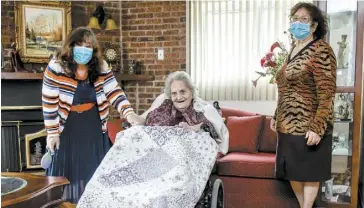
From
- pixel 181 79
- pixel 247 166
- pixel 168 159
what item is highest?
pixel 181 79

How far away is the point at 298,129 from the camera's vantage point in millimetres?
2330

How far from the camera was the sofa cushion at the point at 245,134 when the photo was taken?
337 cm

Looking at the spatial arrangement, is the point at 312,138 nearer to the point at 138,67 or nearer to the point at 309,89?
the point at 309,89

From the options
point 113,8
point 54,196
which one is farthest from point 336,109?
point 113,8

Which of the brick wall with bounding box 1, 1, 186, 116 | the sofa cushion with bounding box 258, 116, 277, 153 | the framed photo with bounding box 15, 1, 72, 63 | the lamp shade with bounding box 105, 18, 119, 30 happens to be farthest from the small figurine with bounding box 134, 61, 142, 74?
the sofa cushion with bounding box 258, 116, 277, 153

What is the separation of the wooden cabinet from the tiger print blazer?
0.73 metres

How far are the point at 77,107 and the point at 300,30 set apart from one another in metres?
1.37

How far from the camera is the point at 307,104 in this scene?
2.28 metres

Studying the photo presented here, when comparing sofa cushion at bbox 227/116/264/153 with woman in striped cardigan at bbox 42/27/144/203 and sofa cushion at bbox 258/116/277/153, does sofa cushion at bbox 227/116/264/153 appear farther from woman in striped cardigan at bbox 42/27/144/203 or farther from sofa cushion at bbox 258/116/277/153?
woman in striped cardigan at bbox 42/27/144/203

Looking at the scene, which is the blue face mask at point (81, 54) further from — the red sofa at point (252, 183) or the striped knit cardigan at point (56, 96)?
the red sofa at point (252, 183)

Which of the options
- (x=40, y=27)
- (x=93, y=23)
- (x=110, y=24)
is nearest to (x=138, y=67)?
(x=110, y=24)

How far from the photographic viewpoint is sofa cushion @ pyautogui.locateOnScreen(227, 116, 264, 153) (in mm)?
3365

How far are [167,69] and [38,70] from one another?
1.39 metres

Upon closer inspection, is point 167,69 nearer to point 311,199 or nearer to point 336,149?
point 336,149
